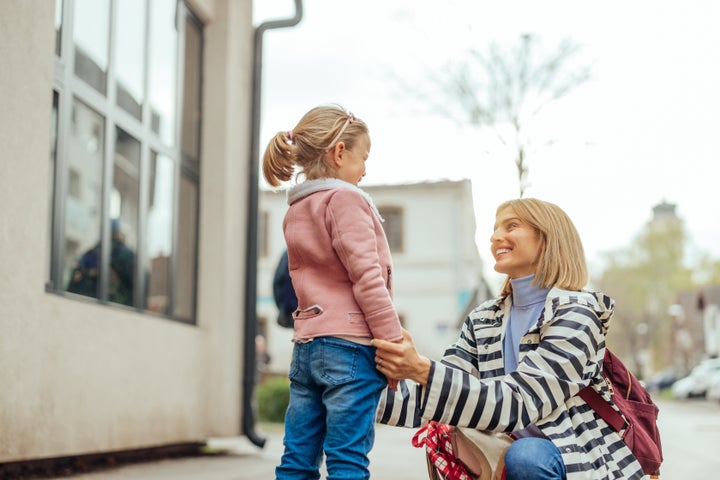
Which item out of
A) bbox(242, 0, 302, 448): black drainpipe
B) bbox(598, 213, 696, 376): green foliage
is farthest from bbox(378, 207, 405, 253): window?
bbox(598, 213, 696, 376): green foliage

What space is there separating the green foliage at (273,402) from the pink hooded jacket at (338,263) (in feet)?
34.3

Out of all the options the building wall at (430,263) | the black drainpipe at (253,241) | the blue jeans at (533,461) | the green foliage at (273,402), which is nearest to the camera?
the blue jeans at (533,461)

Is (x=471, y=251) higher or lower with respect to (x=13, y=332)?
higher

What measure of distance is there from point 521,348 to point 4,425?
3.22 meters

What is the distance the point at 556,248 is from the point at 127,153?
5.07m

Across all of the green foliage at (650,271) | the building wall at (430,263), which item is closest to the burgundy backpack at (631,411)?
the building wall at (430,263)

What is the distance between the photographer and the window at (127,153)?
250 inches

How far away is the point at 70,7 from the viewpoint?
21.1ft

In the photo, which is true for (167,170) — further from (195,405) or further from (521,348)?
(521,348)

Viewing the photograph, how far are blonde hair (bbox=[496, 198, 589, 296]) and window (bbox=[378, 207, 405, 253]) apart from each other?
29.1m

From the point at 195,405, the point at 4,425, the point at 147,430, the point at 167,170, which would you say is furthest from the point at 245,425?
the point at 4,425

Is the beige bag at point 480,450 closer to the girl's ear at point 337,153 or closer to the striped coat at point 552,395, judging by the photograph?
the striped coat at point 552,395

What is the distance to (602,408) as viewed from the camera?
3.07 metres

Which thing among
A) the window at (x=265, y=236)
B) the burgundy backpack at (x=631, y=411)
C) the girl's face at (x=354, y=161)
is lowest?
the burgundy backpack at (x=631, y=411)
